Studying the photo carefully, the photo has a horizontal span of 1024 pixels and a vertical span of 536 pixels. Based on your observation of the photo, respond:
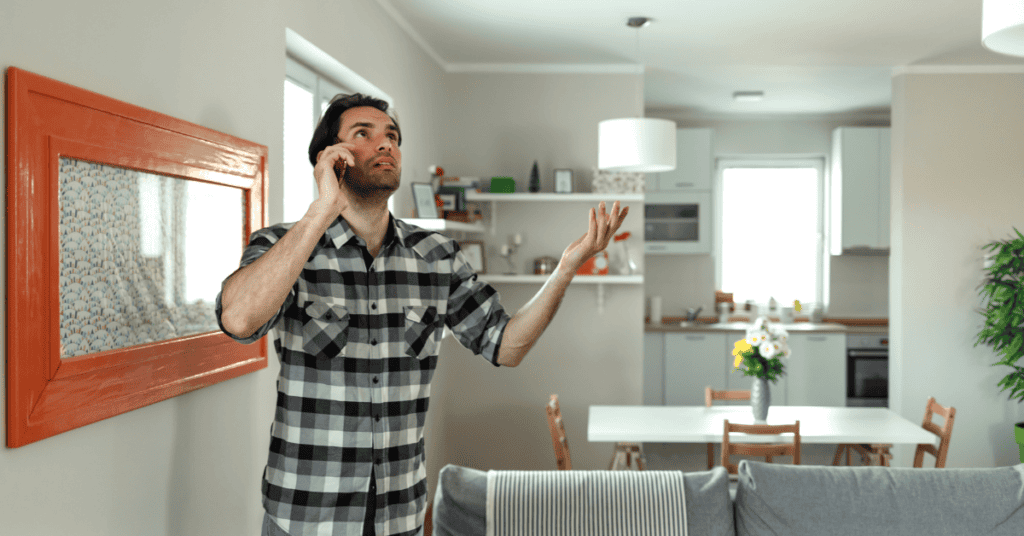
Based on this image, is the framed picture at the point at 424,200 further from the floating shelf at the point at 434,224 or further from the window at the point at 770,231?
the window at the point at 770,231

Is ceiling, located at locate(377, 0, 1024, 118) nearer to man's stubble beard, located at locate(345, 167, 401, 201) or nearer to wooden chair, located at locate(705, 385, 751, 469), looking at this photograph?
wooden chair, located at locate(705, 385, 751, 469)

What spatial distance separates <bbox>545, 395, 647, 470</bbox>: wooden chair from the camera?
3.37m

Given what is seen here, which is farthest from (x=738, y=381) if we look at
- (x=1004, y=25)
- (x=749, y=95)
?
(x=1004, y=25)

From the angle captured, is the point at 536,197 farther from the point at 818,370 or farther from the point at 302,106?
the point at 818,370

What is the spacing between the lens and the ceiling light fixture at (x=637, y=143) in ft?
11.0

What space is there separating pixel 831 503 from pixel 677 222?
4.04 metres

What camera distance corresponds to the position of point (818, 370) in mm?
5574

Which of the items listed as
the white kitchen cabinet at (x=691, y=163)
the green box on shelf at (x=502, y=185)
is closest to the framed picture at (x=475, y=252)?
the green box on shelf at (x=502, y=185)

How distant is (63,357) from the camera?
125 cm

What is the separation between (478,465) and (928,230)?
3203mm

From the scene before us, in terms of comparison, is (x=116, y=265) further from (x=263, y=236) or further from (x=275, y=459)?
(x=275, y=459)

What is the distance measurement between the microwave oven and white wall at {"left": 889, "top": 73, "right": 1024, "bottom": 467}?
1582 millimetres

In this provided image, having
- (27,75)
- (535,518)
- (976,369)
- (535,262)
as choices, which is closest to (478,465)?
(535,262)

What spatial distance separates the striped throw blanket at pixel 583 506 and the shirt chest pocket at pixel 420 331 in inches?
25.6
